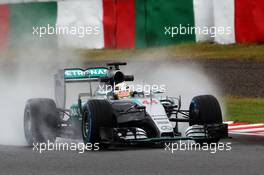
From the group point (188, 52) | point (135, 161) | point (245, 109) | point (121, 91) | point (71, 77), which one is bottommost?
point (135, 161)

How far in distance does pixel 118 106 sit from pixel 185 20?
9.36 metres

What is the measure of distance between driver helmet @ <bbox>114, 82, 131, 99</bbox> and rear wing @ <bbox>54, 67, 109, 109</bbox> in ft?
2.40

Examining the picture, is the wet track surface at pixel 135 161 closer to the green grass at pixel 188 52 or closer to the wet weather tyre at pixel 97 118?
the wet weather tyre at pixel 97 118

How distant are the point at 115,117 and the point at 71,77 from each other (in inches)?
67.2

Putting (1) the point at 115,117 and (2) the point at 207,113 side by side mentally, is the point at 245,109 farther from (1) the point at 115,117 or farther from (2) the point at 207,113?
(1) the point at 115,117

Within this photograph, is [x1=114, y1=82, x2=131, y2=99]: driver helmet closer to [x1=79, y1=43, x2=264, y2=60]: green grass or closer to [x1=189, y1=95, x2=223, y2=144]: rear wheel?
[x1=189, y1=95, x2=223, y2=144]: rear wheel

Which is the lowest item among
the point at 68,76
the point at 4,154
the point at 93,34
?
the point at 4,154

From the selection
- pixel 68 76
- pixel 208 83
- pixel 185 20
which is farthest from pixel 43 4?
pixel 68 76

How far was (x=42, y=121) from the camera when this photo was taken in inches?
555

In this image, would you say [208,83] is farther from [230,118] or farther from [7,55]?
[7,55]

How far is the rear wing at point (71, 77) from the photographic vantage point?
14.4 metres

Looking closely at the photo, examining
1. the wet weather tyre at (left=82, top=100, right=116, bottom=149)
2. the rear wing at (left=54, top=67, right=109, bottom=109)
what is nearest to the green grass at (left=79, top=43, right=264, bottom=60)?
the rear wing at (left=54, top=67, right=109, bottom=109)

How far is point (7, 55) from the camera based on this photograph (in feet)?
82.4

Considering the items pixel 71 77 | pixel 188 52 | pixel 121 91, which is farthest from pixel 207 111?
pixel 188 52
